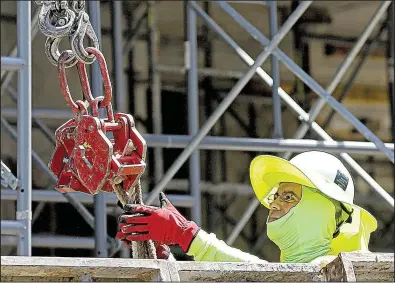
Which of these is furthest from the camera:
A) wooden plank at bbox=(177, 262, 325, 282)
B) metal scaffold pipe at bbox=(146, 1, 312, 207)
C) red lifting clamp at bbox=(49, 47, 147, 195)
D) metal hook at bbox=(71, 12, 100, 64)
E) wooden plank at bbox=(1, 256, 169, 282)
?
metal scaffold pipe at bbox=(146, 1, 312, 207)

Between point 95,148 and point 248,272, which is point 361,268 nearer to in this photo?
point 248,272

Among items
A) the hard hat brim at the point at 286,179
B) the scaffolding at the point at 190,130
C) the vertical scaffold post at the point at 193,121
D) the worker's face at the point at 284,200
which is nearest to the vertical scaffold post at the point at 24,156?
the scaffolding at the point at 190,130

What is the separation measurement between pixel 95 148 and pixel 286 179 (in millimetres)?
978

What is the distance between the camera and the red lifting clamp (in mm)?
3615

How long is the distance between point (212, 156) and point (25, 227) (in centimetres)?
468

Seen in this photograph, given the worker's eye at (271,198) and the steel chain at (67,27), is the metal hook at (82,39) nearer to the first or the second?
the steel chain at (67,27)

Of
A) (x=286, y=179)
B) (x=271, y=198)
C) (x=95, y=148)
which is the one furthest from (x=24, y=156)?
(x=95, y=148)

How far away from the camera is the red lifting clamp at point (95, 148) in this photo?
3615 millimetres

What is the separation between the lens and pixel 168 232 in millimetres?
3908

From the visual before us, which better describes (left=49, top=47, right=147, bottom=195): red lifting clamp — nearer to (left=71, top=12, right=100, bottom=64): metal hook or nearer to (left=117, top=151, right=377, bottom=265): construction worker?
(left=71, top=12, right=100, bottom=64): metal hook

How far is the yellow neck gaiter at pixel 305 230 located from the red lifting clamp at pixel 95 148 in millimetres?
728

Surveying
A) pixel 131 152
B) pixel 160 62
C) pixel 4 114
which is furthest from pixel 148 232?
pixel 160 62

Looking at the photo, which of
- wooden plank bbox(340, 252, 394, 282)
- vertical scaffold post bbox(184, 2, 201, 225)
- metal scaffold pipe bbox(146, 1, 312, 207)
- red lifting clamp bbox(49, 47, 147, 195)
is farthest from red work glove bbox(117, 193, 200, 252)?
vertical scaffold post bbox(184, 2, 201, 225)

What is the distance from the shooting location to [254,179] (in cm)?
450
